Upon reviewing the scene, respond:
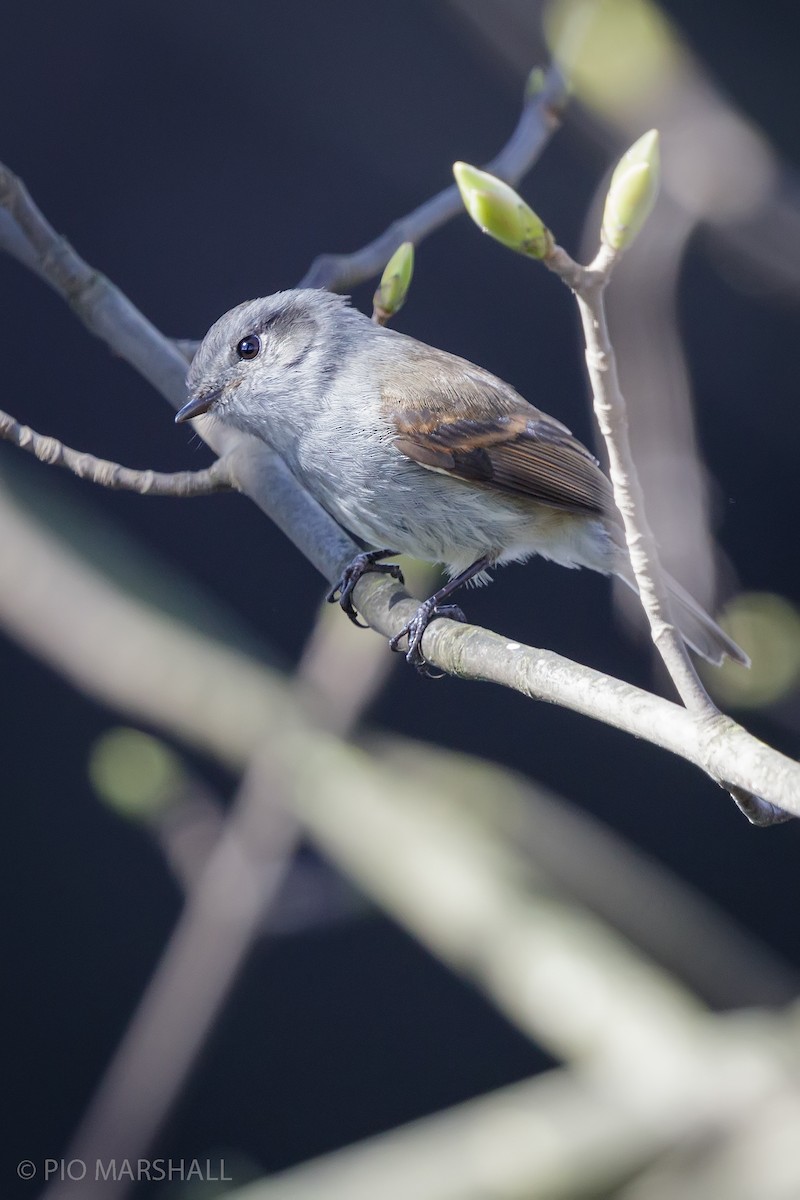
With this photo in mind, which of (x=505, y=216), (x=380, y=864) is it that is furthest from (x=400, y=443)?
(x=505, y=216)

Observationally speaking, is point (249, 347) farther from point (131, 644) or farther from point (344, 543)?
point (131, 644)

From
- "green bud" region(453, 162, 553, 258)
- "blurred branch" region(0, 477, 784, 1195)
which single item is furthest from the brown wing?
"green bud" region(453, 162, 553, 258)

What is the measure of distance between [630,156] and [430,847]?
0.78m

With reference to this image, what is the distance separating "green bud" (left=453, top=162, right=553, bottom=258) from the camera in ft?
1.51

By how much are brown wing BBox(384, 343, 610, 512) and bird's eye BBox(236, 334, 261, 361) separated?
0.13m

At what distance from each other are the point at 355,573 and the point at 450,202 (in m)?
0.36

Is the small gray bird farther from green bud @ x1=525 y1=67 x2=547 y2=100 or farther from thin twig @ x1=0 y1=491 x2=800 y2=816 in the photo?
green bud @ x1=525 y1=67 x2=547 y2=100

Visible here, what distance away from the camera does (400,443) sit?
105 centimetres

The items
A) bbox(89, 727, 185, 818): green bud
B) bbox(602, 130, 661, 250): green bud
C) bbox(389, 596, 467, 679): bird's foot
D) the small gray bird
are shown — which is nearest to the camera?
bbox(602, 130, 661, 250): green bud

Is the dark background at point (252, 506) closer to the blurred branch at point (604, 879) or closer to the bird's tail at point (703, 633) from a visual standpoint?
the blurred branch at point (604, 879)

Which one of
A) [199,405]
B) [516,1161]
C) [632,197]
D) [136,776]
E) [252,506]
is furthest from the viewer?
[252,506]

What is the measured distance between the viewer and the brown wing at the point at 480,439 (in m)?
1.06

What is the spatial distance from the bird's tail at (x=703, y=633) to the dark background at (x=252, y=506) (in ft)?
1.44

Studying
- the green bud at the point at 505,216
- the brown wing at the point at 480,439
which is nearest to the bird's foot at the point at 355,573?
the brown wing at the point at 480,439
